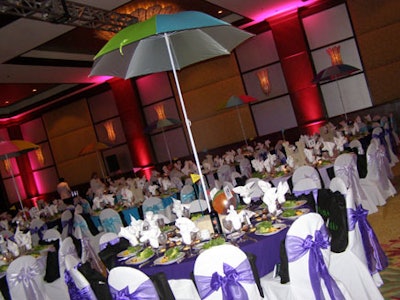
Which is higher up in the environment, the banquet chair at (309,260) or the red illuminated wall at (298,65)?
the red illuminated wall at (298,65)

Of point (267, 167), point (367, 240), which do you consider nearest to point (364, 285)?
point (367, 240)

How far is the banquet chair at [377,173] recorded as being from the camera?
533 centimetres

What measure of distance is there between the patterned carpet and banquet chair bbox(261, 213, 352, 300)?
910mm

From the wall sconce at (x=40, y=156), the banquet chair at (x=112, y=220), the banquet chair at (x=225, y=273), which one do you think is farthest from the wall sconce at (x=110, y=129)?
the banquet chair at (x=225, y=273)

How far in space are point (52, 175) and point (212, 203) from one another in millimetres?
13238

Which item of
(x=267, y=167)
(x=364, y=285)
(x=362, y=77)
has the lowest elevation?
(x=364, y=285)

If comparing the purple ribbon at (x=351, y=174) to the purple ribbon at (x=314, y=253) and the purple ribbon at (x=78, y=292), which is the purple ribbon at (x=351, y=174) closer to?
the purple ribbon at (x=314, y=253)

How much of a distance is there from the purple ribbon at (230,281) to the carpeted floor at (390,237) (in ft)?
4.63

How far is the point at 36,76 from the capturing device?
10359 mm

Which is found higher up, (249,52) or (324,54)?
(249,52)

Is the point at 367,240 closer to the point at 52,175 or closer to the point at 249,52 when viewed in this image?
the point at 249,52

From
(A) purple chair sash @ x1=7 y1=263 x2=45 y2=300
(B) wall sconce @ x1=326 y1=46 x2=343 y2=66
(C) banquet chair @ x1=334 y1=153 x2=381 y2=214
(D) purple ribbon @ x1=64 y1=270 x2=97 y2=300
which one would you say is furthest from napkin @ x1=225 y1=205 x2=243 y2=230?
(B) wall sconce @ x1=326 y1=46 x2=343 y2=66

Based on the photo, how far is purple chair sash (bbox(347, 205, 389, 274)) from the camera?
9.55 ft

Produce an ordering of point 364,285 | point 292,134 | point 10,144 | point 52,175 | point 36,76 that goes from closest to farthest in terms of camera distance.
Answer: point 364,285
point 10,144
point 36,76
point 292,134
point 52,175
